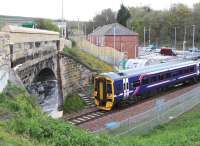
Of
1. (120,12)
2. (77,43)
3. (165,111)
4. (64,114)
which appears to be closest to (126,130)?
(165,111)

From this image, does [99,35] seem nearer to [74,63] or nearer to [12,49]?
[74,63]

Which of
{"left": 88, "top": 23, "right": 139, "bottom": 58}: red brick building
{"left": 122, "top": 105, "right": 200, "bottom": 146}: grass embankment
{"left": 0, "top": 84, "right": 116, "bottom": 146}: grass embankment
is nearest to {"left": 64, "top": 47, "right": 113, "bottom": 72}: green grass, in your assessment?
{"left": 122, "top": 105, "right": 200, "bottom": 146}: grass embankment

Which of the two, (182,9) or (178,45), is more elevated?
(182,9)

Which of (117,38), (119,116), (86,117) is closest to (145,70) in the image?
(119,116)

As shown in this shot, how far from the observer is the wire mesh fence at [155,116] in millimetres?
18344

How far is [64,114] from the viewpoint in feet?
88.8

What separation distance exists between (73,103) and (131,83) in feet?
15.3

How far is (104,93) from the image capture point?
26.8 meters

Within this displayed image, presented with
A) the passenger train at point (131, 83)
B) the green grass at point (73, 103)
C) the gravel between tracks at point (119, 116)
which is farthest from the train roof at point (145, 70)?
the green grass at point (73, 103)

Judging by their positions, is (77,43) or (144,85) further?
(77,43)

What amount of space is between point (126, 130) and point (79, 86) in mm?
14141

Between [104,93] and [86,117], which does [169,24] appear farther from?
[86,117]

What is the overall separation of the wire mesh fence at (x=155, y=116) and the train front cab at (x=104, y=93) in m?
4.14

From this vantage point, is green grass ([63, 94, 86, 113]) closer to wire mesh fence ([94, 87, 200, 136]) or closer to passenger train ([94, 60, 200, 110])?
passenger train ([94, 60, 200, 110])
